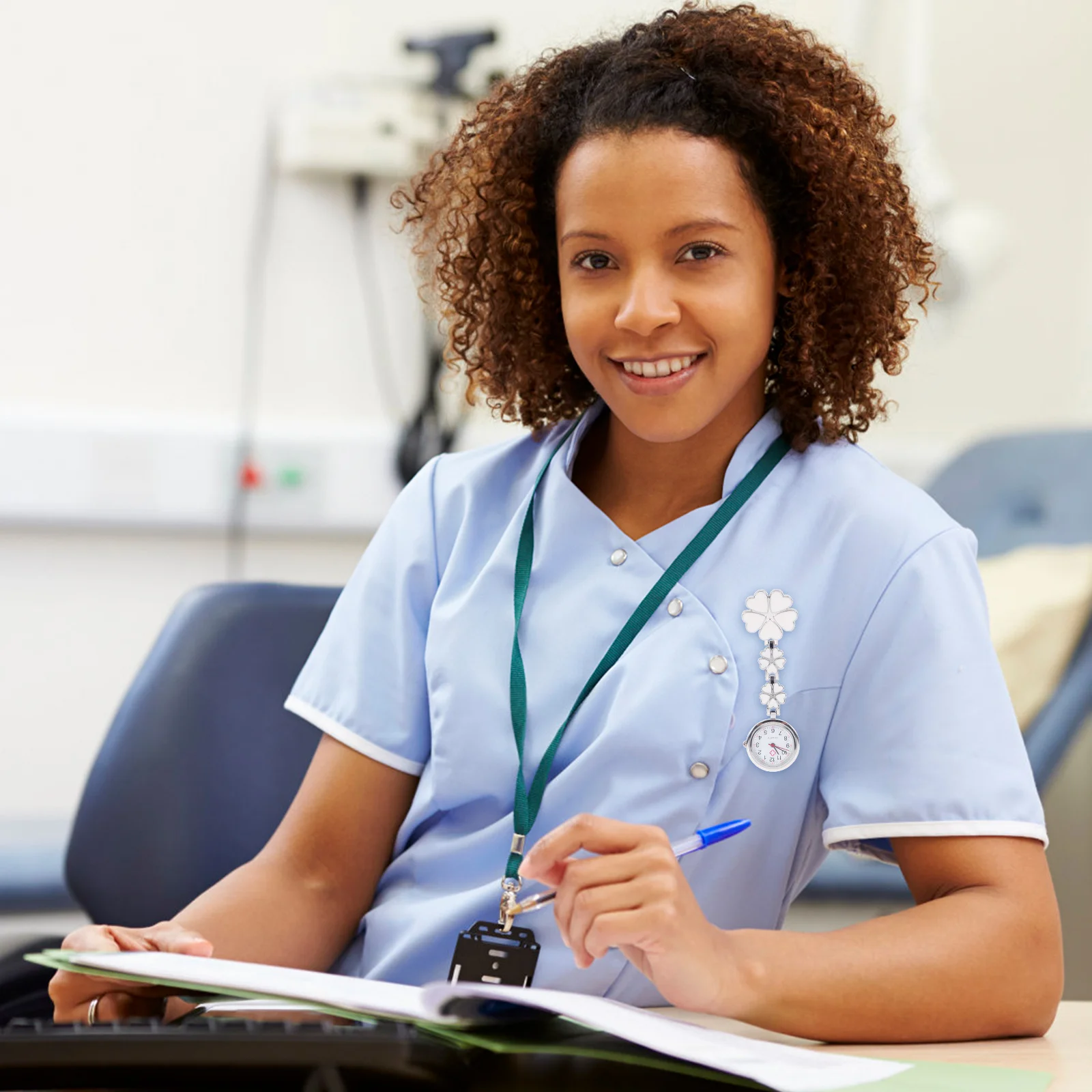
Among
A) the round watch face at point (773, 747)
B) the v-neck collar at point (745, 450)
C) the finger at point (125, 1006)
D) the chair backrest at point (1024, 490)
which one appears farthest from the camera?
the chair backrest at point (1024, 490)

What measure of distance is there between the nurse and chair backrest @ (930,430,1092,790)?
956 mm

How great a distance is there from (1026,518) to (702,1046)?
5.12 ft

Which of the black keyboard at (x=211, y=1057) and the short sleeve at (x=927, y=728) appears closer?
the black keyboard at (x=211, y=1057)

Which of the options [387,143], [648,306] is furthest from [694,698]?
[387,143]

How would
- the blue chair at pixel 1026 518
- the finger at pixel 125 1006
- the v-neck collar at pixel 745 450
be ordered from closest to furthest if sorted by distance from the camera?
the finger at pixel 125 1006 → the v-neck collar at pixel 745 450 → the blue chair at pixel 1026 518

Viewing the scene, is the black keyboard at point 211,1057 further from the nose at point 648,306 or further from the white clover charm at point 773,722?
the nose at point 648,306

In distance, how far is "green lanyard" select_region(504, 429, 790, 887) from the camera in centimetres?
98

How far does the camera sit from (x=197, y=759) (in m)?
1.30

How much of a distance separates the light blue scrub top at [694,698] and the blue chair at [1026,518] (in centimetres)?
73

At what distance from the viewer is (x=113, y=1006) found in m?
0.85

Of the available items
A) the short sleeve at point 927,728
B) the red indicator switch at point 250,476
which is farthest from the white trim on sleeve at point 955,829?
the red indicator switch at point 250,476

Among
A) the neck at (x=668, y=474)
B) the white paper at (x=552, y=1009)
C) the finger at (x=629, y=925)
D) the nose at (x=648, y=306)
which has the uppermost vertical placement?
the nose at (x=648, y=306)

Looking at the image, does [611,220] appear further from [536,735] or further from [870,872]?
[870,872]

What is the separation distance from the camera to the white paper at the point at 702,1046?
2.07 ft
